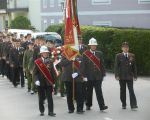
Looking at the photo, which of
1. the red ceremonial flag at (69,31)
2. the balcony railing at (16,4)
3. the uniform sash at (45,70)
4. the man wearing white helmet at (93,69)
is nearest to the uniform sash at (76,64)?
the man wearing white helmet at (93,69)

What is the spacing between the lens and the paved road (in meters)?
13.6

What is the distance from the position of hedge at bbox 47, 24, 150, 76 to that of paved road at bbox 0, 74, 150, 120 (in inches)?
96.2

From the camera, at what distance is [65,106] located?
15.4 meters

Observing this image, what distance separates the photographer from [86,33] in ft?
88.9

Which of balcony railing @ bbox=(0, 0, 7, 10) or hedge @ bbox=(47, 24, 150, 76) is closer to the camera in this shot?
hedge @ bbox=(47, 24, 150, 76)

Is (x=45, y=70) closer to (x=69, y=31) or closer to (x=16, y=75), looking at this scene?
(x=69, y=31)

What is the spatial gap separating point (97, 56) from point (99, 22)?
24.3 metres

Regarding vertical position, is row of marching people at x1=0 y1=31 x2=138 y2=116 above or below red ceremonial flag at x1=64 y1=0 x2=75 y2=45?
below

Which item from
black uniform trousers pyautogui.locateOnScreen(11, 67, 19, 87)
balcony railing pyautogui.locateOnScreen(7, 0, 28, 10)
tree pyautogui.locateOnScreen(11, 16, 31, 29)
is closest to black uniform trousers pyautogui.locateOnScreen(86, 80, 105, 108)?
black uniform trousers pyautogui.locateOnScreen(11, 67, 19, 87)

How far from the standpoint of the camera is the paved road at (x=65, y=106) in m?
13.6

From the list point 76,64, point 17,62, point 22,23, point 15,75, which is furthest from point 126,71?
point 22,23

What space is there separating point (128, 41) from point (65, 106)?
8.31 meters

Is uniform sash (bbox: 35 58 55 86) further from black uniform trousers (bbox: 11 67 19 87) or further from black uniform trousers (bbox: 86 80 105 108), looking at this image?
black uniform trousers (bbox: 11 67 19 87)

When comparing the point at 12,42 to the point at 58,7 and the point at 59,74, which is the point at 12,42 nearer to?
the point at 59,74
